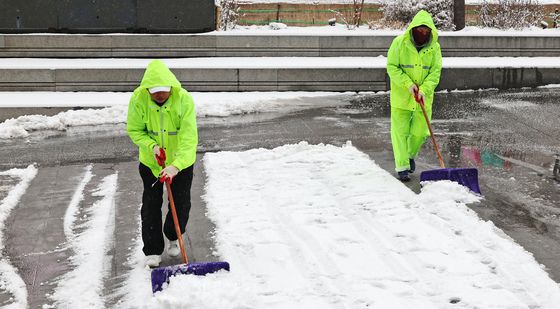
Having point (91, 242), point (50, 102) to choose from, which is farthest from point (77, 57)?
point (91, 242)

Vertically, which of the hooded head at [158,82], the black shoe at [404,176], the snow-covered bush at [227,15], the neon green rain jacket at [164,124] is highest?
the snow-covered bush at [227,15]

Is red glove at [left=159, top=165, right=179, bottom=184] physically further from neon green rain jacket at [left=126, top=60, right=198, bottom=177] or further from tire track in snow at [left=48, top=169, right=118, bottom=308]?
tire track in snow at [left=48, top=169, right=118, bottom=308]

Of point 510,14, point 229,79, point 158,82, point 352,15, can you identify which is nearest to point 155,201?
point 158,82

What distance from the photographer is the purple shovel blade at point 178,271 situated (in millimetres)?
5520

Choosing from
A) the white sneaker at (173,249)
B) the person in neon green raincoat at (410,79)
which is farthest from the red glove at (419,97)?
the white sneaker at (173,249)

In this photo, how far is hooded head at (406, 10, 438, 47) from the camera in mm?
8180

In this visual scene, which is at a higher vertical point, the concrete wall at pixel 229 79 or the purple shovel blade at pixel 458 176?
the concrete wall at pixel 229 79

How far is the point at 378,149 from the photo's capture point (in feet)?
33.2

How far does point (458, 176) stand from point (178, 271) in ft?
11.4

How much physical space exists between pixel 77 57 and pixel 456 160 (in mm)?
8580

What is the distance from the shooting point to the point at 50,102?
12977mm

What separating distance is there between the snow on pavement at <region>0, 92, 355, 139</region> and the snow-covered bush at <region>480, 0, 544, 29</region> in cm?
586

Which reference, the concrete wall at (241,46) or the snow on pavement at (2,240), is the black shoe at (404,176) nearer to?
the snow on pavement at (2,240)

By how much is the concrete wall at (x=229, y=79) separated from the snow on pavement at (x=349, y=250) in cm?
554
